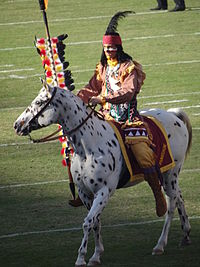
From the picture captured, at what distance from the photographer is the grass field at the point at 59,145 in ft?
37.7

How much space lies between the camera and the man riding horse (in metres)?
10.9

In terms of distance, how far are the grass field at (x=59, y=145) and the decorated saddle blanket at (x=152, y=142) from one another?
915mm

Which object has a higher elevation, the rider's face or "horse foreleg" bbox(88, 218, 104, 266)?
the rider's face

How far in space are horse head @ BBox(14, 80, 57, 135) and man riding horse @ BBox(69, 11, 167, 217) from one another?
1.85 feet

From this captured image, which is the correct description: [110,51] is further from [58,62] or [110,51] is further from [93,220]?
[58,62]

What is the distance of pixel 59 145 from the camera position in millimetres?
17328

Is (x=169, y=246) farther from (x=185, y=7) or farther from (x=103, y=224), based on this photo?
(x=185, y=7)

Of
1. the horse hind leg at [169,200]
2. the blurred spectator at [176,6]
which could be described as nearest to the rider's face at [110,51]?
Result: the horse hind leg at [169,200]

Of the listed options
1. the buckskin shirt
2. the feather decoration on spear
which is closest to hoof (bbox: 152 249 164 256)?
the buckskin shirt

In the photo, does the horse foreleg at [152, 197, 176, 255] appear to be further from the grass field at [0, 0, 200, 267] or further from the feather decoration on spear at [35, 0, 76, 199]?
the feather decoration on spear at [35, 0, 76, 199]

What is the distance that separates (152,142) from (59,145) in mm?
6200

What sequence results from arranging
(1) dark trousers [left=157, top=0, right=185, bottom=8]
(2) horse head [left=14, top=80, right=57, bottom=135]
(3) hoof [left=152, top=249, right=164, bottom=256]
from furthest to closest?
(1) dark trousers [left=157, top=0, right=185, bottom=8]
(3) hoof [left=152, top=249, right=164, bottom=256]
(2) horse head [left=14, top=80, right=57, bottom=135]

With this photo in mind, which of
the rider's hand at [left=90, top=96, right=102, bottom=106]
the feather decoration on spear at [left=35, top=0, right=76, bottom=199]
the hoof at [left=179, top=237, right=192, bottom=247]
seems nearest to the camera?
the rider's hand at [left=90, top=96, right=102, bottom=106]

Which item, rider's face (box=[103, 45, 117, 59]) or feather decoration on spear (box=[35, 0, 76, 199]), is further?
feather decoration on spear (box=[35, 0, 76, 199])
